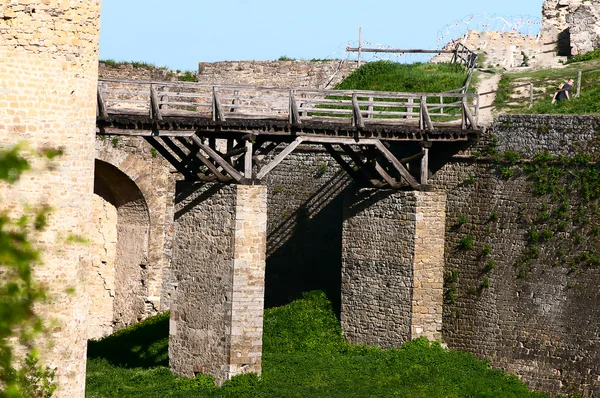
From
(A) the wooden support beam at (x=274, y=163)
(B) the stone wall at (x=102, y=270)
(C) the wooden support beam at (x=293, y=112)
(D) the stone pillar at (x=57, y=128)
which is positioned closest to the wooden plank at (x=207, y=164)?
(A) the wooden support beam at (x=274, y=163)

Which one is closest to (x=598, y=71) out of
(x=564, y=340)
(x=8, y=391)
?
(x=564, y=340)

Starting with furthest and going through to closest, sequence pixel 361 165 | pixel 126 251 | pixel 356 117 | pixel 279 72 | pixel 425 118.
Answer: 1. pixel 279 72
2. pixel 126 251
3. pixel 361 165
4. pixel 425 118
5. pixel 356 117

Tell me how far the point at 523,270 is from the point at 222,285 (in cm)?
501

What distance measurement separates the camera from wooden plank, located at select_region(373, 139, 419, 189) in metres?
20.6

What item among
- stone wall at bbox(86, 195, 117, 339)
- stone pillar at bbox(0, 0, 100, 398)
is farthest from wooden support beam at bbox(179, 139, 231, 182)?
stone wall at bbox(86, 195, 117, 339)

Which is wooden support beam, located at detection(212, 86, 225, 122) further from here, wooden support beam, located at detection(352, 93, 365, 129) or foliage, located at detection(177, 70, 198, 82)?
foliage, located at detection(177, 70, 198, 82)

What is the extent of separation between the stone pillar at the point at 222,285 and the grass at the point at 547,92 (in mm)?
5735

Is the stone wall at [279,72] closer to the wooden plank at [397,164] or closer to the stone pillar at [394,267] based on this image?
the stone pillar at [394,267]

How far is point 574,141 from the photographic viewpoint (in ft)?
66.0

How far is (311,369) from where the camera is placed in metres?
19.8

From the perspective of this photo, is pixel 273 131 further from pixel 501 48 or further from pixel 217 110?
pixel 501 48

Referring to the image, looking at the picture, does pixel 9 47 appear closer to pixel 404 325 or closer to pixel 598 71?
pixel 404 325

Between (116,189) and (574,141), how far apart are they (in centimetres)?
941

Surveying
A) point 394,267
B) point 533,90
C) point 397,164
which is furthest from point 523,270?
point 533,90
